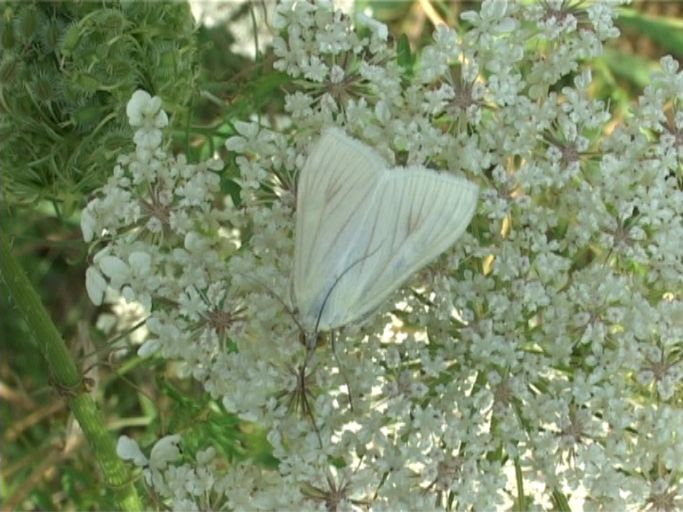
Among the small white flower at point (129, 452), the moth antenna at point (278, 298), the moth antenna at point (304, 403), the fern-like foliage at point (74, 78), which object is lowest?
the small white flower at point (129, 452)

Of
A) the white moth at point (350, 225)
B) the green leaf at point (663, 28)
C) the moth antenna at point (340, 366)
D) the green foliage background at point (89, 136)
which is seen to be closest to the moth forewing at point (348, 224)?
the white moth at point (350, 225)

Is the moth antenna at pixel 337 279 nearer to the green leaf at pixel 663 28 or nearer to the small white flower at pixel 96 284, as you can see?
the small white flower at pixel 96 284

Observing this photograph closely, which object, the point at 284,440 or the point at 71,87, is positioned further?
the point at 284,440

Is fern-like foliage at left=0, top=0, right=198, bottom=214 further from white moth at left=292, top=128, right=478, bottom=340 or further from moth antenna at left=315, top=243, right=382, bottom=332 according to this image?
moth antenna at left=315, top=243, right=382, bottom=332

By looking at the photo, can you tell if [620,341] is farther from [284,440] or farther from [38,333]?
[38,333]

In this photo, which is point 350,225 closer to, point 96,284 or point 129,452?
point 96,284

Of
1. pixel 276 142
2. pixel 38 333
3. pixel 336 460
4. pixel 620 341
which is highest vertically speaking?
pixel 276 142

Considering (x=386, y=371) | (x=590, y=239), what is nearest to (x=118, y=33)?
(x=386, y=371)
